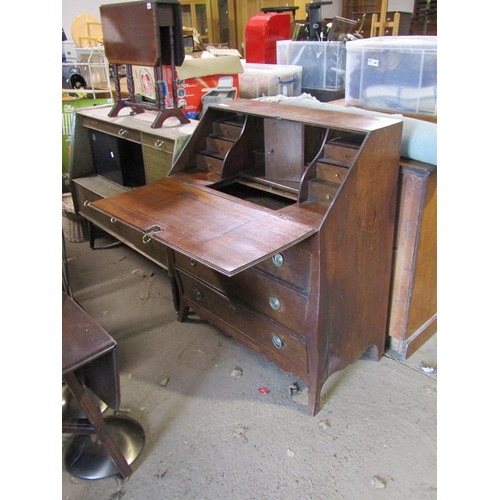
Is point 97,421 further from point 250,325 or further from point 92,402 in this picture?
point 250,325

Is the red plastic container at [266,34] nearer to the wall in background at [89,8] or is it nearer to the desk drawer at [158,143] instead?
the desk drawer at [158,143]

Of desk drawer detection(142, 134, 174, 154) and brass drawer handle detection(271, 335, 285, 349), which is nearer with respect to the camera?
brass drawer handle detection(271, 335, 285, 349)

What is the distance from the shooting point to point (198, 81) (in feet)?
9.21

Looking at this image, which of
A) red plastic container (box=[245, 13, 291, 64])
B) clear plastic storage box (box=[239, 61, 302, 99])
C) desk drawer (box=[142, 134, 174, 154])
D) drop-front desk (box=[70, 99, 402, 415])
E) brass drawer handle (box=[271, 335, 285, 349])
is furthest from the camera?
red plastic container (box=[245, 13, 291, 64])

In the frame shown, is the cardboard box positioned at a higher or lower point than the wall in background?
lower

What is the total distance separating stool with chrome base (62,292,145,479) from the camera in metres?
1.35

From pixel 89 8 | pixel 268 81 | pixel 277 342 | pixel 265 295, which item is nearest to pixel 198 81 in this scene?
pixel 268 81

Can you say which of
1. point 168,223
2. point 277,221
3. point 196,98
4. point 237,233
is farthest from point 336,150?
point 196,98

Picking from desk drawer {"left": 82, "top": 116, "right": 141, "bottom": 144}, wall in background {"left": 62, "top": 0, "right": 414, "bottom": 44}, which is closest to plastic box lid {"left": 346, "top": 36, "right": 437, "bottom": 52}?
desk drawer {"left": 82, "top": 116, "right": 141, "bottom": 144}

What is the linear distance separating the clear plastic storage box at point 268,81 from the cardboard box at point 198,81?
7.4 inches

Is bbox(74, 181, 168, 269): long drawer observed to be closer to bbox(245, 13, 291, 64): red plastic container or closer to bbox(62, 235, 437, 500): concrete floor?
bbox(62, 235, 437, 500): concrete floor

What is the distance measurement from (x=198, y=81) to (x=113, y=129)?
0.59 metres

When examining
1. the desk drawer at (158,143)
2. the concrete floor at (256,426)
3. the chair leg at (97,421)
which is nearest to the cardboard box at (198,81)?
the desk drawer at (158,143)

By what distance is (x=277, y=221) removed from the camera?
5.08ft
